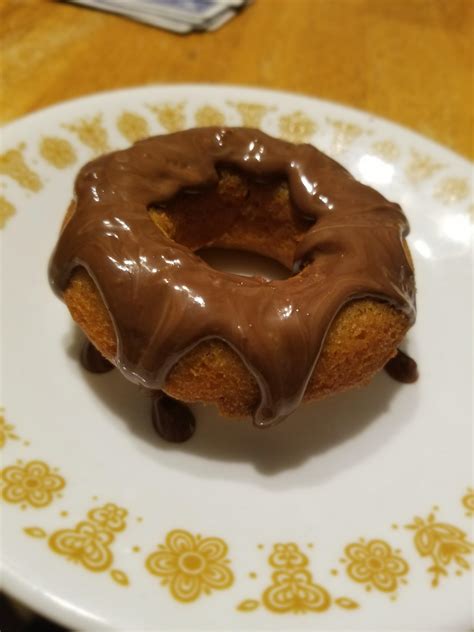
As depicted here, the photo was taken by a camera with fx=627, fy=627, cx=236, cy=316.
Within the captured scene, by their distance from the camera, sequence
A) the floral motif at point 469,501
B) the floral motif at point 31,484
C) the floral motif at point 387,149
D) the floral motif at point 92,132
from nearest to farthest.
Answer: the floral motif at point 31,484 < the floral motif at point 469,501 < the floral motif at point 92,132 < the floral motif at point 387,149

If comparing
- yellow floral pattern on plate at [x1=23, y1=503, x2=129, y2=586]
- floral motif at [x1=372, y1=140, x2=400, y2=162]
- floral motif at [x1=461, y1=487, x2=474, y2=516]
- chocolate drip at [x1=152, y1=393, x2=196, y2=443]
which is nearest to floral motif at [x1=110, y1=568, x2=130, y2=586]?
yellow floral pattern on plate at [x1=23, y1=503, x2=129, y2=586]

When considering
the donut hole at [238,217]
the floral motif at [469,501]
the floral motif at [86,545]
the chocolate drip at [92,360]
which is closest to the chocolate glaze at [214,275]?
the donut hole at [238,217]

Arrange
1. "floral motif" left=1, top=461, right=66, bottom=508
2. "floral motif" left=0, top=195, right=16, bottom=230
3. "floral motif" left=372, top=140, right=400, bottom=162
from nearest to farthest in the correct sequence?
1. "floral motif" left=1, top=461, right=66, bottom=508
2. "floral motif" left=0, top=195, right=16, bottom=230
3. "floral motif" left=372, top=140, right=400, bottom=162

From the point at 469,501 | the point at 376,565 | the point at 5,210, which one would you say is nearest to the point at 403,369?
the point at 469,501

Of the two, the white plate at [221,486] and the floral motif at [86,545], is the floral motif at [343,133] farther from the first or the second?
the floral motif at [86,545]

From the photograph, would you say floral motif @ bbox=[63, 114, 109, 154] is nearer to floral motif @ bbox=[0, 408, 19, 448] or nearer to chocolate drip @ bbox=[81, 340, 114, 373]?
chocolate drip @ bbox=[81, 340, 114, 373]

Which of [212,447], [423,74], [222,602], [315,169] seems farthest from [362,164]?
[222,602]
